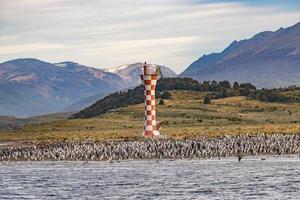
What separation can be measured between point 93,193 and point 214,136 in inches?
1436

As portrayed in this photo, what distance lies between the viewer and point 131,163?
2379 inches

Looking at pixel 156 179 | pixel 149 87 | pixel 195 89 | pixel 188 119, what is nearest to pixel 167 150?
pixel 149 87

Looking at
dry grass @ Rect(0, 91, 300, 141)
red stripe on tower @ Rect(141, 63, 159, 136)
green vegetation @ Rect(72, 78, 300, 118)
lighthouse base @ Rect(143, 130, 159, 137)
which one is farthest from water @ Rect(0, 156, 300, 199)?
green vegetation @ Rect(72, 78, 300, 118)

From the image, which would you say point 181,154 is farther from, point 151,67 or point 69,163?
point 151,67

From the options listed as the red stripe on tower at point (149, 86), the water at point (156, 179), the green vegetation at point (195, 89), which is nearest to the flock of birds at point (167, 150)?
the water at point (156, 179)

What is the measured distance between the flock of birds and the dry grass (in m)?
20.3

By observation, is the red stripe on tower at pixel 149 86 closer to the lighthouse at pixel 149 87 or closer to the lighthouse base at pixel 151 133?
the lighthouse at pixel 149 87

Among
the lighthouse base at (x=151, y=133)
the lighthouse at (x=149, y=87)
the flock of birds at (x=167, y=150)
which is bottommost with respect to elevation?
the flock of birds at (x=167, y=150)

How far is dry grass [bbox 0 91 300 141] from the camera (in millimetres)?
101875

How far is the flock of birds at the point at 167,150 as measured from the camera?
64.0 meters

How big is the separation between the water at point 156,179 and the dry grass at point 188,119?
3071 centimetres

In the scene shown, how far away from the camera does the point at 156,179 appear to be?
4916 centimetres

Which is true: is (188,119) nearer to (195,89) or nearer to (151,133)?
(151,133)

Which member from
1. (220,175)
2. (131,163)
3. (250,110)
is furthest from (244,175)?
(250,110)
